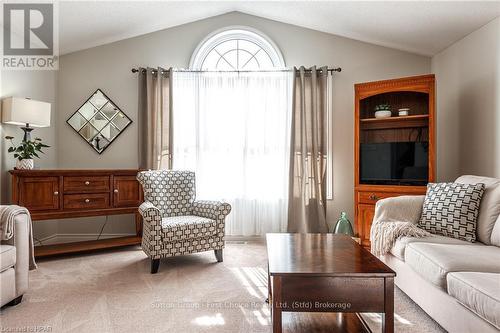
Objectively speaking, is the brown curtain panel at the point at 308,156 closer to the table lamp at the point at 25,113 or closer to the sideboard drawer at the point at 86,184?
the sideboard drawer at the point at 86,184

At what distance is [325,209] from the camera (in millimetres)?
4062

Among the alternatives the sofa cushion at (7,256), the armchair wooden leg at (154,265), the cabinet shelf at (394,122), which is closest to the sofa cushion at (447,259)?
the cabinet shelf at (394,122)

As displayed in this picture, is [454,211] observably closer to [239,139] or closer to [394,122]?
[394,122]

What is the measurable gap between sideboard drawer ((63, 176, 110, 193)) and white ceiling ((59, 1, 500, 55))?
5.32 feet

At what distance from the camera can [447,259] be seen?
1.86m

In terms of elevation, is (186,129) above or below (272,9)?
below

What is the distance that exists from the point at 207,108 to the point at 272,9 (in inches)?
55.2

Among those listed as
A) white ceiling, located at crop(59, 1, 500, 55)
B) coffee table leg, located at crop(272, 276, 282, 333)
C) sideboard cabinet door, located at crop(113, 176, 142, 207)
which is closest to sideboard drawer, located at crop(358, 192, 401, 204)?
white ceiling, located at crop(59, 1, 500, 55)

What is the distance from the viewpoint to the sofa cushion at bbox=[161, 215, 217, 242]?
297 cm

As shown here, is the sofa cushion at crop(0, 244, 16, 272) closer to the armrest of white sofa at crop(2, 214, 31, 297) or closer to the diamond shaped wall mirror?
the armrest of white sofa at crop(2, 214, 31, 297)

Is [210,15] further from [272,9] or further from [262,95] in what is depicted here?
[262,95]

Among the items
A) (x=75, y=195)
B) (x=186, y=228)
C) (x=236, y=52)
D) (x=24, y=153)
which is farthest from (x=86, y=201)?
(x=236, y=52)

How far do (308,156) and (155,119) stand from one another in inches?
76.3

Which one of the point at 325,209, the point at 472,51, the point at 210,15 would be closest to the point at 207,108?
the point at 210,15
